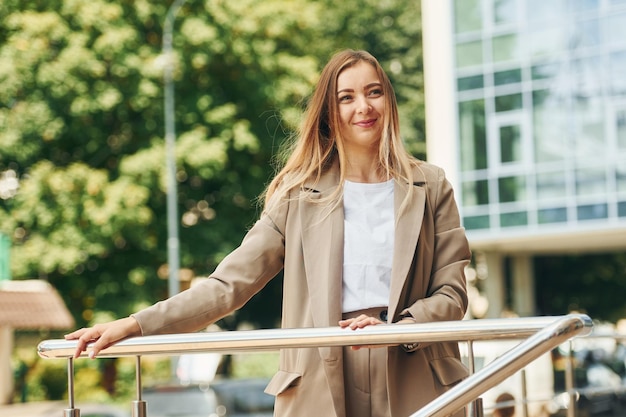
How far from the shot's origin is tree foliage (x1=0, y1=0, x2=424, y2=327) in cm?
2658

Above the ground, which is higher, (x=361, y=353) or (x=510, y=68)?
(x=510, y=68)

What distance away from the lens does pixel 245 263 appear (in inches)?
145

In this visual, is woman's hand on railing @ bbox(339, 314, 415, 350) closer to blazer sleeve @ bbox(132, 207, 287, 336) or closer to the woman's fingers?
the woman's fingers

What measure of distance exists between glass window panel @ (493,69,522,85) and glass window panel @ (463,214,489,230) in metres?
3.11

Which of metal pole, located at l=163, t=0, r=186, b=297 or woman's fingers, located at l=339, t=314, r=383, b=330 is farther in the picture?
metal pole, located at l=163, t=0, r=186, b=297

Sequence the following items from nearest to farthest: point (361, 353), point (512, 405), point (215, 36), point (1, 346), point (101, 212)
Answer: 1. point (361, 353)
2. point (512, 405)
3. point (1, 346)
4. point (101, 212)
5. point (215, 36)

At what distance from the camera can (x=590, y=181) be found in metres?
27.7

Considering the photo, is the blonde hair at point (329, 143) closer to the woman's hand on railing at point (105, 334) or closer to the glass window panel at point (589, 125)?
the woman's hand on railing at point (105, 334)

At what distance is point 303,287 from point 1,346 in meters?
17.4

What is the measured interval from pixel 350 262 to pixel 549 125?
999 inches

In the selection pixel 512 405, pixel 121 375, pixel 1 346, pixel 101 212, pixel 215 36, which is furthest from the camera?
pixel 121 375

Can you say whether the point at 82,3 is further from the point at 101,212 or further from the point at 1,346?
the point at 1,346

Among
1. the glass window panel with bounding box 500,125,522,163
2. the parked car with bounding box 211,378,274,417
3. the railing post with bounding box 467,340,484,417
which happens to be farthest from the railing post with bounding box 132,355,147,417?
the glass window panel with bounding box 500,125,522,163

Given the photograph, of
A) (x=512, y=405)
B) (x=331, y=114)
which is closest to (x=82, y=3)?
(x=512, y=405)
